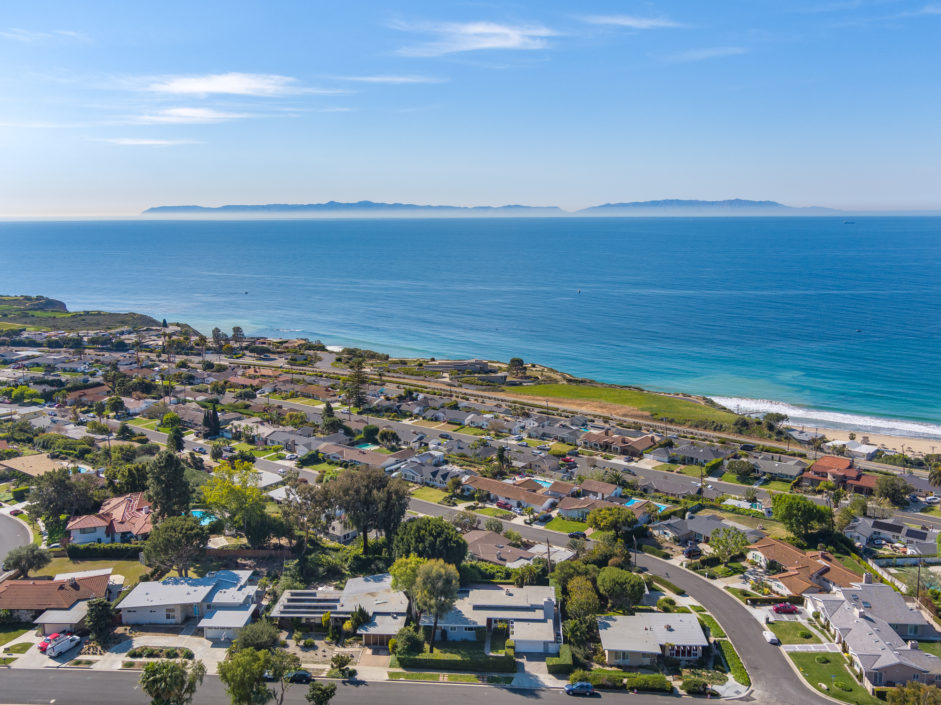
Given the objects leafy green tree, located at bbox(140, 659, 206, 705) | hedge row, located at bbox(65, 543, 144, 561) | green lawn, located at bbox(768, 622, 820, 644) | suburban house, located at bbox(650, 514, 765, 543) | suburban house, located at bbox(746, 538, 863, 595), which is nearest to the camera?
leafy green tree, located at bbox(140, 659, 206, 705)

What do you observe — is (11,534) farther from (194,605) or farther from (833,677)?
(833,677)

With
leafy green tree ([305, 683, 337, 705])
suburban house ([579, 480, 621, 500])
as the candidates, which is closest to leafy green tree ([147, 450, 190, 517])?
leafy green tree ([305, 683, 337, 705])

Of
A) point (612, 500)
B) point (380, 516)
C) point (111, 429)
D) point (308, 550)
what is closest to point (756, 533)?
point (612, 500)

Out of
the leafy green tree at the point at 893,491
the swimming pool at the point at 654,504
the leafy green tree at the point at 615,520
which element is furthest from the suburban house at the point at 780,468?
the leafy green tree at the point at 615,520

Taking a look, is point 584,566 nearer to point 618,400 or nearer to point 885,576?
point 885,576

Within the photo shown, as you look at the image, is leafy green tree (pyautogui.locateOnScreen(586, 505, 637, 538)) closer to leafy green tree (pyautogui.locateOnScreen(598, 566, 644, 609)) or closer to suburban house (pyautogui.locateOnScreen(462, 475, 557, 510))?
suburban house (pyautogui.locateOnScreen(462, 475, 557, 510))

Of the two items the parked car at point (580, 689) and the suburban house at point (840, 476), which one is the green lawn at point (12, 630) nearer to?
the parked car at point (580, 689)
